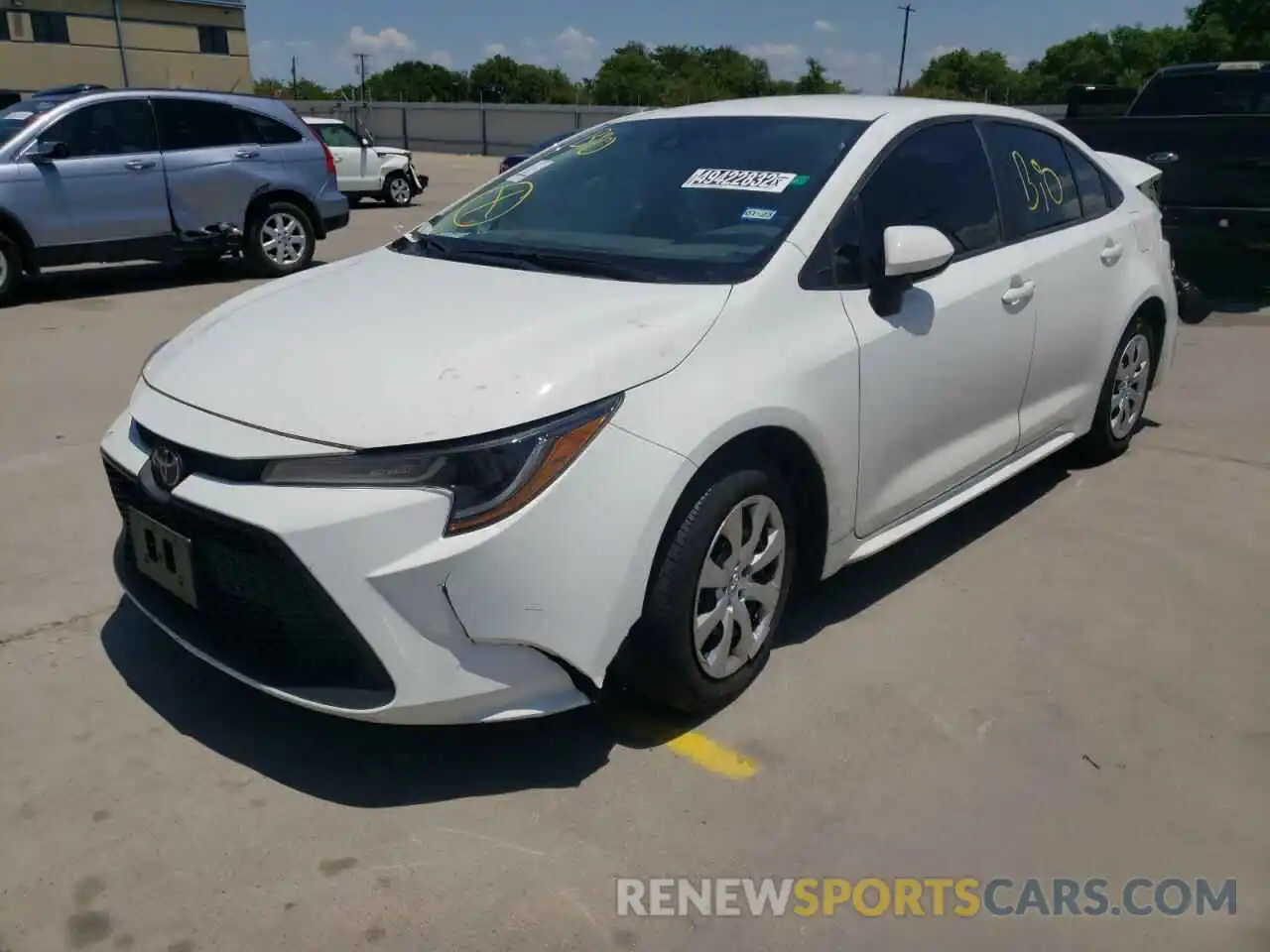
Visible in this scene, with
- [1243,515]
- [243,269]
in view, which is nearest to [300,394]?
[1243,515]

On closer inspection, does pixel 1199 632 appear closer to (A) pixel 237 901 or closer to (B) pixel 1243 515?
(B) pixel 1243 515

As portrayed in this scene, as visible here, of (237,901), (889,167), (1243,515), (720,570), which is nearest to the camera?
(237,901)

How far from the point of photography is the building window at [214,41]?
47872 mm

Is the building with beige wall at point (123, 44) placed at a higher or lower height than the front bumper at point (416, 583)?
higher

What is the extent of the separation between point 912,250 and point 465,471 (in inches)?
60.6

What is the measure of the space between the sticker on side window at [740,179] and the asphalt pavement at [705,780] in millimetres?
1421

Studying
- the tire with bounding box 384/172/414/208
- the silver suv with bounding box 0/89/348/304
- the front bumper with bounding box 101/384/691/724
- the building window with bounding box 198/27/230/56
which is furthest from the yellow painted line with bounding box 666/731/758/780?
the building window with bounding box 198/27/230/56

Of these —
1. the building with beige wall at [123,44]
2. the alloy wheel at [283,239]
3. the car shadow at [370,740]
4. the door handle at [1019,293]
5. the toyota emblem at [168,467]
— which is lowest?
the car shadow at [370,740]

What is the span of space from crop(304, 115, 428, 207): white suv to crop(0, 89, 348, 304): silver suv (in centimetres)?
780

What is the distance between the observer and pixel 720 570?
2.95 m

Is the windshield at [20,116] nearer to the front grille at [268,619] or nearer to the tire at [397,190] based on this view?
the front grille at [268,619]

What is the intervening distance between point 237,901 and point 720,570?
1.40 meters

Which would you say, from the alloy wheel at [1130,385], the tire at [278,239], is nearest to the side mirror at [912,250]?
the alloy wheel at [1130,385]

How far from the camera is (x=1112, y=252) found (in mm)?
4672
